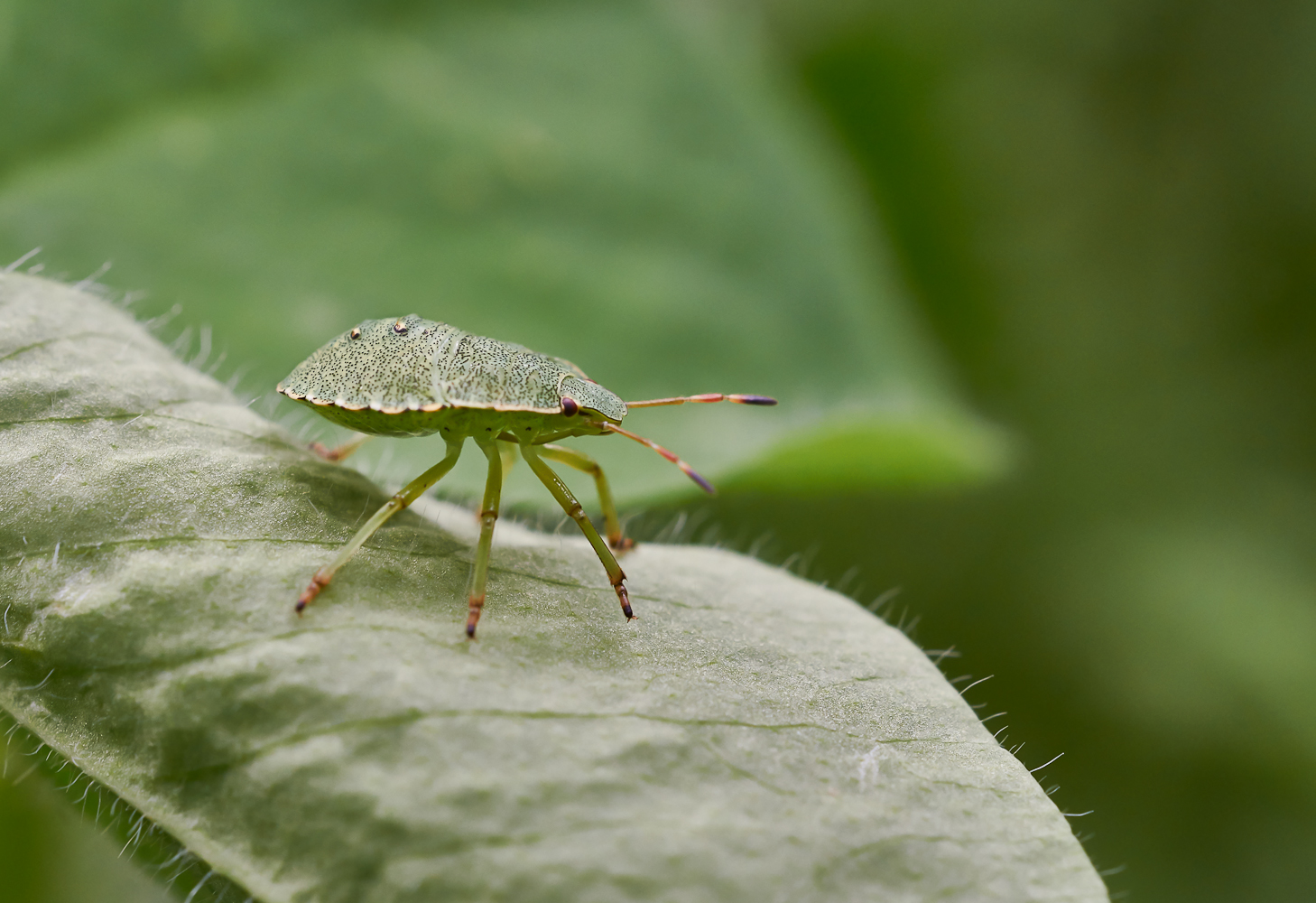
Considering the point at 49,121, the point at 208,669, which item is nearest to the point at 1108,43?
the point at 49,121

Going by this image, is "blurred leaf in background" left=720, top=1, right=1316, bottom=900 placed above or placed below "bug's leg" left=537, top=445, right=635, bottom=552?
above

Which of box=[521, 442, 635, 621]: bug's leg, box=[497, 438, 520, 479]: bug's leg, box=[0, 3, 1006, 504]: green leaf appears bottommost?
box=[521, 442, 635, 621]: bug's leg

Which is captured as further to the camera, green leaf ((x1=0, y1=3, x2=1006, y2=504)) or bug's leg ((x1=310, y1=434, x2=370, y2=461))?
green leaf ((x1=0, y1=3, x2=1006, y2=504))

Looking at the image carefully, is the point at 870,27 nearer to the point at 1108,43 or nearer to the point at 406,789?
the point at 1108,43

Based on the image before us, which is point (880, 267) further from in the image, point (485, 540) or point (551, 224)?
point (485, 540)

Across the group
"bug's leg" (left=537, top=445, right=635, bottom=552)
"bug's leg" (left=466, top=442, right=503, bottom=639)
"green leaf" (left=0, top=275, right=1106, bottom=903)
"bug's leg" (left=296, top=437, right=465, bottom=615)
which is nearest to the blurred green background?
"bug's leg" (left=537, top=445, right=635, bottom=552)

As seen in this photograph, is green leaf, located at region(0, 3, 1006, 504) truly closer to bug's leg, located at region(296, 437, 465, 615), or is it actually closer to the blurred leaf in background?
the blurred leaf in background

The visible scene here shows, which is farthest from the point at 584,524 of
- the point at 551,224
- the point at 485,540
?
the point at 551,224
